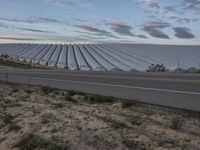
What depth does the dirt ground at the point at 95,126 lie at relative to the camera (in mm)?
8016

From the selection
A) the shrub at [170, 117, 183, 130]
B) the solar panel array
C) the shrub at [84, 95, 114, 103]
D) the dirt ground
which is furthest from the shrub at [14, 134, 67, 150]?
the solar panel array

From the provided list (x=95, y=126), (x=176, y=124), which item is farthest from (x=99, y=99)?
(x=176, y=124)

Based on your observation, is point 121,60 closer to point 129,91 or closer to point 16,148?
point 129,91

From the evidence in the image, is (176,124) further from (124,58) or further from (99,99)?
(124,58)

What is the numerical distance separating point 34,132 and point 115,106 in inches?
125

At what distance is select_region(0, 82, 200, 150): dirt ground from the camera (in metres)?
8.02

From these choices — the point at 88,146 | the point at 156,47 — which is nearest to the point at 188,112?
the point at 88,146

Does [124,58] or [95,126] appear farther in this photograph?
[124,58]

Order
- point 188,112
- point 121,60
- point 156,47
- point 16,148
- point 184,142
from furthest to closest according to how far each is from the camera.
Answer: point 156,47 < point 121,60 < point 188,112 < point 16,148 < point 184,142

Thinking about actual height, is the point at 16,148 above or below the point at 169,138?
below

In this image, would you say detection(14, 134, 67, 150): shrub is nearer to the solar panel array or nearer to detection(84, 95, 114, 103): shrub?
detection(84, 95, 114, 103): shrub

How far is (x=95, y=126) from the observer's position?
9.39m

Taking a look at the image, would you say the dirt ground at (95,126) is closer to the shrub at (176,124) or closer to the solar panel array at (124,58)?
the shrub at (176,124)

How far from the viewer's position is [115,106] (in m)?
12.0
